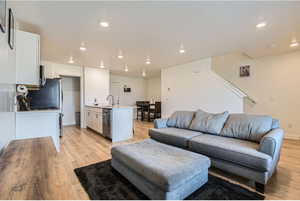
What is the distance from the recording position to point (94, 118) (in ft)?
16.2

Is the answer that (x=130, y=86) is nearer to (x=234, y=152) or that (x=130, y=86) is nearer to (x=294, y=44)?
(x=294, y=44)

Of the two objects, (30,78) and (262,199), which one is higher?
(30,78)

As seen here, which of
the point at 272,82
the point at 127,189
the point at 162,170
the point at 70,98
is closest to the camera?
the point at 162,170

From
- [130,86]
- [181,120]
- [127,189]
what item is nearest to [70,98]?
[130,86]

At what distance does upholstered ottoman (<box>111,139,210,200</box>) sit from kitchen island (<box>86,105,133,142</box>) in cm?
184

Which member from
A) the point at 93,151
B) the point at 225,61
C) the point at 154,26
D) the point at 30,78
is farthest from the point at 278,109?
the point at 30,78

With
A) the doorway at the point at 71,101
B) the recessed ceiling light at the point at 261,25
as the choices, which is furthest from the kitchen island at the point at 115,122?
the recessed ceiling light at the point at 261,25

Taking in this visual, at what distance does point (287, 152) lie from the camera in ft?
10.1

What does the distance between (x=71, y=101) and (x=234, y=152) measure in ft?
20.7

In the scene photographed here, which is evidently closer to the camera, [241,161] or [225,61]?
[241,161]

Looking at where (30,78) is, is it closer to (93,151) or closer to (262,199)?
(93,151)

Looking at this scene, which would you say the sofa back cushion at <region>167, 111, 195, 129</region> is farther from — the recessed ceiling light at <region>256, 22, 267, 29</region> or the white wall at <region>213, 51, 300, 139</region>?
the white wall at <region>213, 51, 300, 139</region>

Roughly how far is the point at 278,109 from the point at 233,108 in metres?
1.33

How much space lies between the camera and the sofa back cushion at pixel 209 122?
8.96 feet
